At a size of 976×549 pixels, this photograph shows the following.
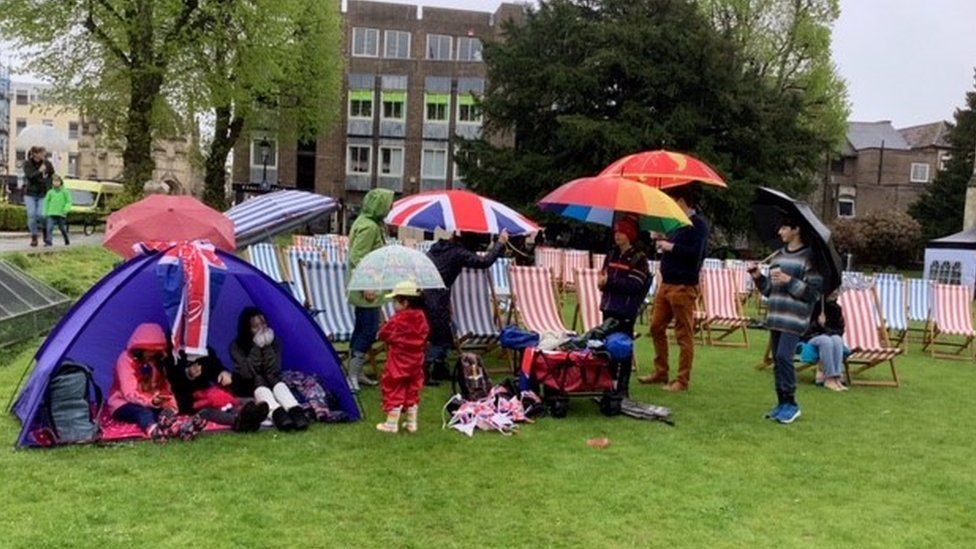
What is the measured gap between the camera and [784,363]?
21.9 ft

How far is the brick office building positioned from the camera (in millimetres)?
49781

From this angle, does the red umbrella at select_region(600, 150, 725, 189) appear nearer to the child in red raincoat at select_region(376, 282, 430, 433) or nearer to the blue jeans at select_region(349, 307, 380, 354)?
the blue jeans at select_region(349, 307, 380, 354)

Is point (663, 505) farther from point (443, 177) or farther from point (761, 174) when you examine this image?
point (443, 177)

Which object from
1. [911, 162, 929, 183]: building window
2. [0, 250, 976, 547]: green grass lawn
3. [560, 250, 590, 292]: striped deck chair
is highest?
[911, 162, 929, 183]: building window

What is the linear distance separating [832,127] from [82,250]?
3665 cm

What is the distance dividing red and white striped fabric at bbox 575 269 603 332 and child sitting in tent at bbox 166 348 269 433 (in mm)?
4140

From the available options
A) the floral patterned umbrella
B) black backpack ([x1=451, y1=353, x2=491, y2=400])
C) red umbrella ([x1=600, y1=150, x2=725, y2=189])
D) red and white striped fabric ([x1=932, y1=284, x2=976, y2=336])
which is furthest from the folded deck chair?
the floral patterned umbrella

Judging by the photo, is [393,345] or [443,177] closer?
[393,345]

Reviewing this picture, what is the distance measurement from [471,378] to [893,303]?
349 inches

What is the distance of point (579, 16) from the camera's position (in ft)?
105

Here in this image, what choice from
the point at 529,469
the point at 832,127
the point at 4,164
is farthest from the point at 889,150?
the point at 4,164

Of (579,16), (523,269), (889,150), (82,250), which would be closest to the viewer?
(523,269)

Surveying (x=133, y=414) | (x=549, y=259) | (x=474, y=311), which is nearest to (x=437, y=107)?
(x=549, y=259)

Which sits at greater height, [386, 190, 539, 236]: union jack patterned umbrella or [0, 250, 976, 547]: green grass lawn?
[386, 190, 539, 236]: union jack patterned umbrella
